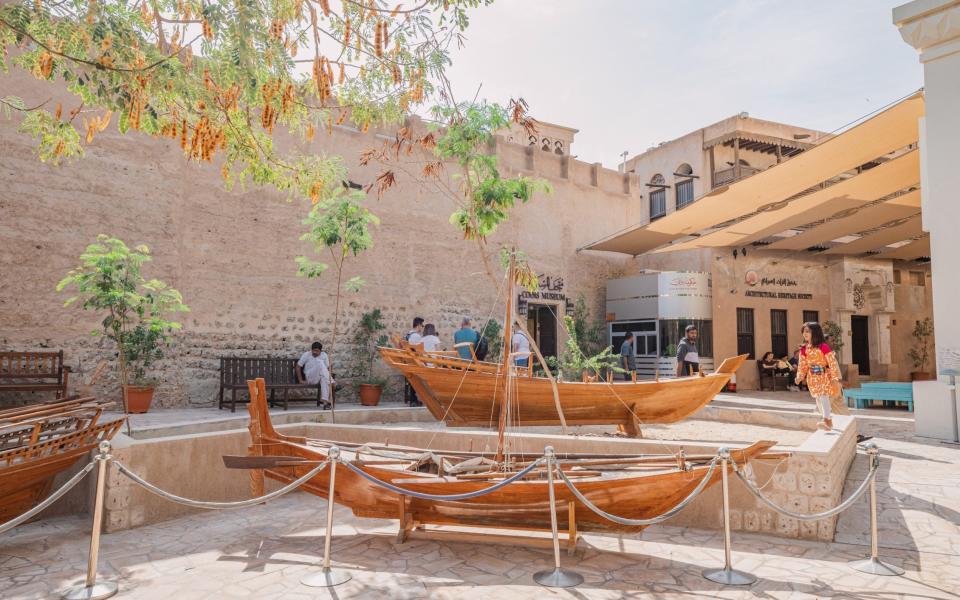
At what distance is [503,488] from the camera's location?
13.6ft

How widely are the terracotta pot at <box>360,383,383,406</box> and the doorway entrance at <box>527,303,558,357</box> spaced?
5003 millimetres

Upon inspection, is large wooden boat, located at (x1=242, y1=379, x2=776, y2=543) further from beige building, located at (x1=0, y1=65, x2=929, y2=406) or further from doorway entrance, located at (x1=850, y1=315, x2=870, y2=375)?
doorway entrance, located at (x1=850, y1=315, x2=870, y2=375)

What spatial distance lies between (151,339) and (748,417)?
8.84 metres

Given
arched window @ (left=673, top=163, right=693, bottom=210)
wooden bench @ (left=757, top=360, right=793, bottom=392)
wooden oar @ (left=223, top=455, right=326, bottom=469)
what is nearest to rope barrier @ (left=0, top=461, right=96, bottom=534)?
wooden oar @ (left=223, top=455, right=326, bottom=469)

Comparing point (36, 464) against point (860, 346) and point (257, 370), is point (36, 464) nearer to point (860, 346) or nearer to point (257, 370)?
point (257, 370)

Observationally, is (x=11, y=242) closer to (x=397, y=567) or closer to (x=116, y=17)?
(x=116, y=17)

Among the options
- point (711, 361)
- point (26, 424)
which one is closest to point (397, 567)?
point (26, 424)

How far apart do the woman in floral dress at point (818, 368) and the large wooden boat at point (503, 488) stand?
3.26 metres

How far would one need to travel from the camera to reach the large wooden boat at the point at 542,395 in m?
7.39

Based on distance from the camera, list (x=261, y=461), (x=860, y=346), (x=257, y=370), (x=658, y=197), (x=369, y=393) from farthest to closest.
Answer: (x=658, y=197) → (x=860, y=346) → (x=369, y=393) → (x=257, y=370) → (x=261, y=461)

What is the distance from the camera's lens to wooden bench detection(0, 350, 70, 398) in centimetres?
759

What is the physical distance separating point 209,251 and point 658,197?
14130 millimetres

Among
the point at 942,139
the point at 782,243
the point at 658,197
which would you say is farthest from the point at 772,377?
the point at 942,139

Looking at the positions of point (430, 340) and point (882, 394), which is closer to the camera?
point (430, 340)
